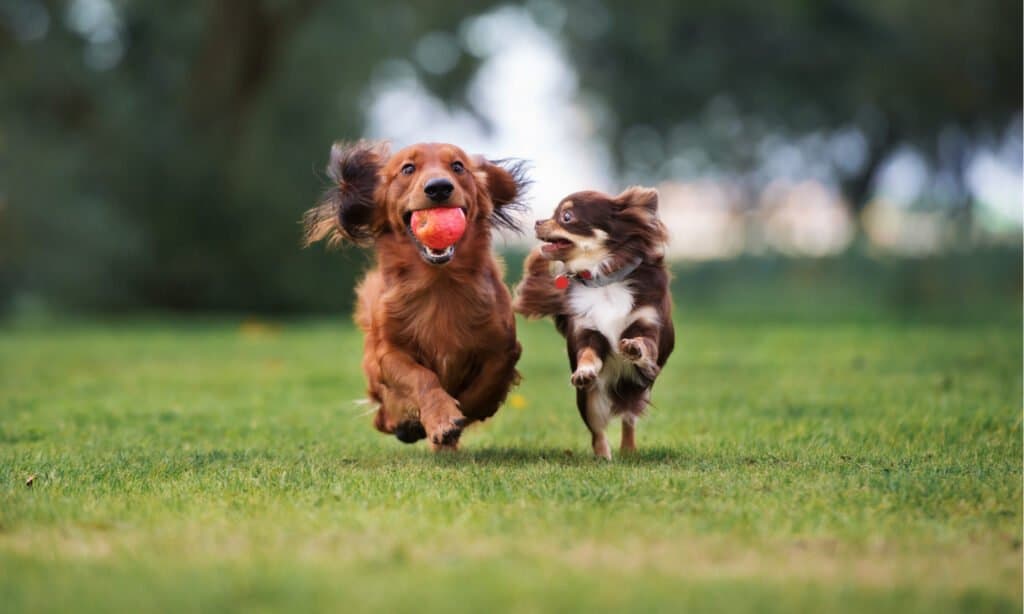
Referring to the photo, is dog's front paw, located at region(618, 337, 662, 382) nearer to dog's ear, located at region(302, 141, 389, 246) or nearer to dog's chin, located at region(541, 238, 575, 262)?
dog's chin, located at region(541, 238, 575, 262)

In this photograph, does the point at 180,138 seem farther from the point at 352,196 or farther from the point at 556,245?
the point at 556,245

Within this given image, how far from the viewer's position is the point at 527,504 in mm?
4238

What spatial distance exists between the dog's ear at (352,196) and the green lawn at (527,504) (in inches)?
41.8

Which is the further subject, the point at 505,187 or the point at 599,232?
the point at 505,187

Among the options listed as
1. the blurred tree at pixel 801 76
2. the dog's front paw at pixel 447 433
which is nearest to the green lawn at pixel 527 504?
the dog's front paw at pixel 447 433

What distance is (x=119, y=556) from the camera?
3.49m

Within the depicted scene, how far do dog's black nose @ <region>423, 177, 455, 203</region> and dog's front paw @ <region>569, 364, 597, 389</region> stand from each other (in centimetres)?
97

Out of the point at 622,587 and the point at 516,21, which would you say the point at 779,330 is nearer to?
the point at 516,21

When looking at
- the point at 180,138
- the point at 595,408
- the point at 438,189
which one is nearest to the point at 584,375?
the point at 595,408

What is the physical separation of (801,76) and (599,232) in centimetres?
2248

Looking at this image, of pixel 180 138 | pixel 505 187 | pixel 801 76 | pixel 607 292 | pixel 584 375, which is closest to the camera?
pixel 584 375

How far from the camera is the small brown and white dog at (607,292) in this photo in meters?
5.29

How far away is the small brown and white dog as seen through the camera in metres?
5.29

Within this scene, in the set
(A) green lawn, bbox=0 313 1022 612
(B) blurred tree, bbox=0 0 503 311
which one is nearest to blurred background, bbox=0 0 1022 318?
(B) blurred tree, bbox=0 0 503 311
